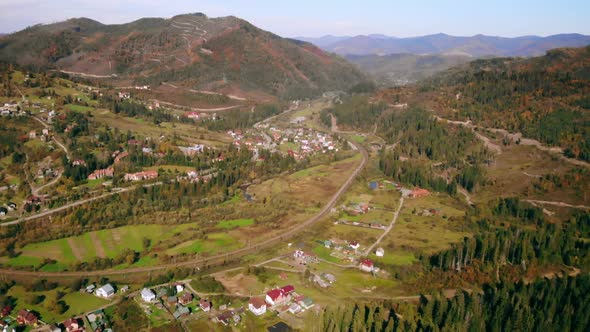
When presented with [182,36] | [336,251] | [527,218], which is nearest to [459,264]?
[336,251]

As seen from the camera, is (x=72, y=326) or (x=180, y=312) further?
(x=180, y=312)

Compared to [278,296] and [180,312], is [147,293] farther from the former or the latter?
[278,296]

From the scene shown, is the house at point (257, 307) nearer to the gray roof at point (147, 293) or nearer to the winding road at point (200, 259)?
the gray roof at point (147, 293)

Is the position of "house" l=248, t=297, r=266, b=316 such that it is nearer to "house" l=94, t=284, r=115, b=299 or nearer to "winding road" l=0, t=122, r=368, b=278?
"winding road" l=0, t=122, r=368, b=278

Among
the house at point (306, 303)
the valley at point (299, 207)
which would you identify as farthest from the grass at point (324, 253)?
the house at point (306, 303)

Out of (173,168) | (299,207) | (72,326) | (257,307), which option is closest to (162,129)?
(173,168)

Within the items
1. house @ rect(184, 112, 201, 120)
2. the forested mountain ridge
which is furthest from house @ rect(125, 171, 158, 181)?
the forested mountain ridge
